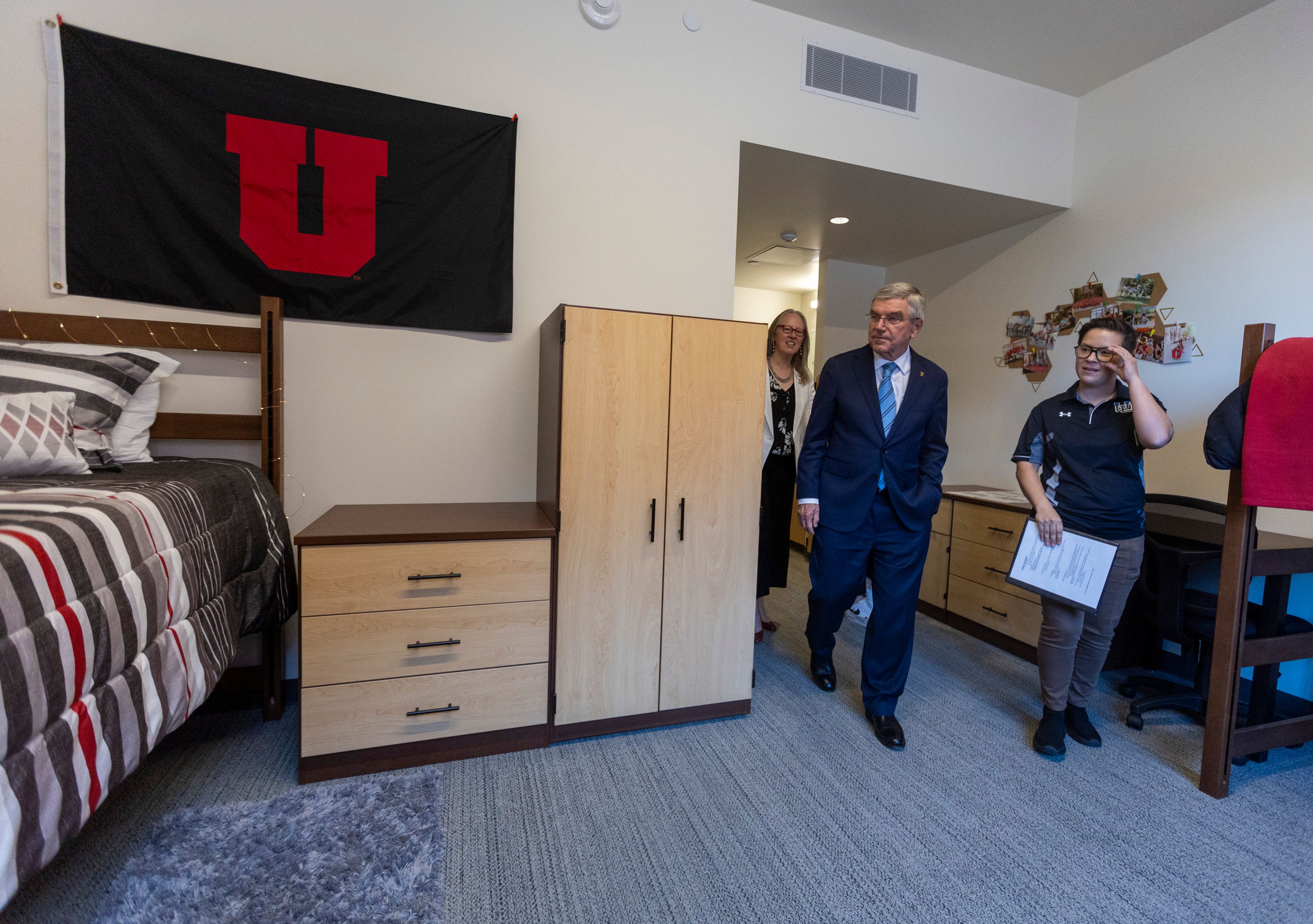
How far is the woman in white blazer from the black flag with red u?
4.18 ft

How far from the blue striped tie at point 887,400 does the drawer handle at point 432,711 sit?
1629 mm

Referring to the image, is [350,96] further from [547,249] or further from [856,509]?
[856,509]

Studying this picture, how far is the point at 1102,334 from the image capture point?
198 cm

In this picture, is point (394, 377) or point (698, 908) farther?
point (394, 377)

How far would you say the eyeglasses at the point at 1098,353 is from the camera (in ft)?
6.39

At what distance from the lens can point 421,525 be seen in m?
1.92

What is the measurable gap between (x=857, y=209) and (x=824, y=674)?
261 centimetres

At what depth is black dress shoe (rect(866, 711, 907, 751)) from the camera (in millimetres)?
2096

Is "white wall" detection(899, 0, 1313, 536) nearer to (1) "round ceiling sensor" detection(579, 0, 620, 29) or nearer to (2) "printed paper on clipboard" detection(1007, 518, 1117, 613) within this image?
(2) "printed paper on clipboard" detection(1007, 518, 1117, 613)

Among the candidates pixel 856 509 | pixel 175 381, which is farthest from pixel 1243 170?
pixel 175 381

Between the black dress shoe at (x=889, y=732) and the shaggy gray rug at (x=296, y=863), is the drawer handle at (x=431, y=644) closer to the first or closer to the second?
the shaggy gray rug at (x=296, y=863)

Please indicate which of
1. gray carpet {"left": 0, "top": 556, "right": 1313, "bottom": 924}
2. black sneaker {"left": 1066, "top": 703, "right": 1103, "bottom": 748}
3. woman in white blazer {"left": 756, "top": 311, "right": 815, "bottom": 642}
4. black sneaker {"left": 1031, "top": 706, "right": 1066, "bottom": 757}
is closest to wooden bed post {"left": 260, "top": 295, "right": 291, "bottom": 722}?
gray carpet {"left": 0, "top": 556, "right": 1313, "bottom": 924}

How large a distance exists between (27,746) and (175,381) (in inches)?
59.0

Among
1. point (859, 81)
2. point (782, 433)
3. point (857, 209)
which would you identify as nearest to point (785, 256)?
point (857, 209)
